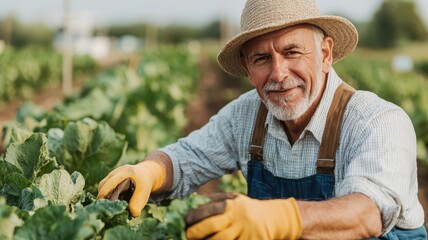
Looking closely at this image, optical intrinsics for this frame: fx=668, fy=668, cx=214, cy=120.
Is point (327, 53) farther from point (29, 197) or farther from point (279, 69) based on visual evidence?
point (29, 197)

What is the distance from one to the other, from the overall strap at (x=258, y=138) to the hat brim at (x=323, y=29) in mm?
308

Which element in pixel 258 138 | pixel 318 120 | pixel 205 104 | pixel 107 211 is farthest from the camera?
pixel 205 104

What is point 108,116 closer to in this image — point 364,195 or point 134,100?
point 134,100

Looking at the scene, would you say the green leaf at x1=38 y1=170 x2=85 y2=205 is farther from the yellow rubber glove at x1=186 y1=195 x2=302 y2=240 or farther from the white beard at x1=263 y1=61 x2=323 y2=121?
the white beard at x1=263 y1=61 x2=323 y2=121

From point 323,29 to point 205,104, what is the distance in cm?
1398

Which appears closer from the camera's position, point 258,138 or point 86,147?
point 258,138

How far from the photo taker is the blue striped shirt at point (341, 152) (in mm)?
2494

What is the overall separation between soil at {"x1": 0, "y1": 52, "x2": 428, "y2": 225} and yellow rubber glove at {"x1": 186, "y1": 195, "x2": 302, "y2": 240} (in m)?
3.99

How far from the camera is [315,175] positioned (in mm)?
2986

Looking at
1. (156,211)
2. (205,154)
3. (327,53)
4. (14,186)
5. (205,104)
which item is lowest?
(205,104)

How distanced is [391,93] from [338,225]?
10266 millimetres

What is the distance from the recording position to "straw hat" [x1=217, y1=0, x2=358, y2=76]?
2.94 metres

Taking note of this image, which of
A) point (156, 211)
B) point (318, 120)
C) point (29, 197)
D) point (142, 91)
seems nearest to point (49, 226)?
point (29, 197)

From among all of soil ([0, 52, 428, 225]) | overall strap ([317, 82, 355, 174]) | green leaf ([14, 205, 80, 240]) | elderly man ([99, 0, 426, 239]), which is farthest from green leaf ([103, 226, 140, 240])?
soil ([0, 52, 428, 225])
